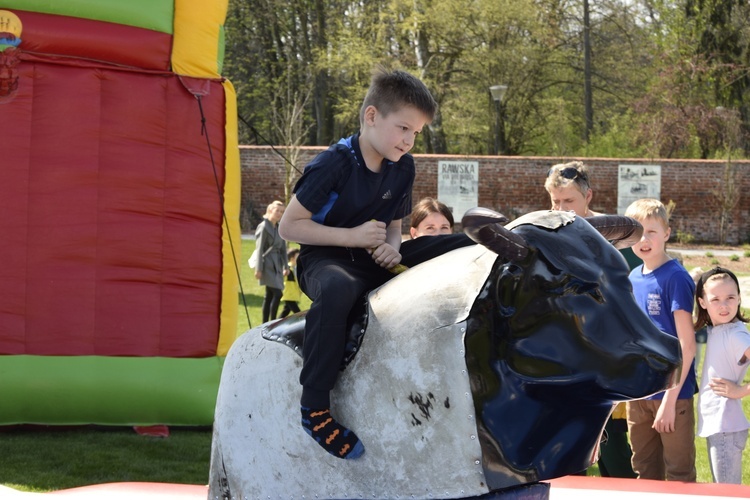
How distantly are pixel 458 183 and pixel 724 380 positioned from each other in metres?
18.6

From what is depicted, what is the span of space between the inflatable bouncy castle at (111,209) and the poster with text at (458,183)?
16.5 meters

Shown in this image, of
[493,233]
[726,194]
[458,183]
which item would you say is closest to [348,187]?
[493,233]

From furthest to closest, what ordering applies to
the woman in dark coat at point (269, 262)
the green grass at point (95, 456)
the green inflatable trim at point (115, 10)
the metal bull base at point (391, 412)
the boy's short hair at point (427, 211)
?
the woman in dark coat at point (269, 262)
the green inflatable trim at point (115, 10)
the green grass at point (95, 456)
the boy's short hair at point (427, 211)
the metal bull base at point (391, 412)

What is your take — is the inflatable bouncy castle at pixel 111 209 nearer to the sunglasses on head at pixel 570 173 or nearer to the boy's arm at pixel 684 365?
the sunglasses on head at pixel 570 173

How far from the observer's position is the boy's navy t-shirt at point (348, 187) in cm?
248

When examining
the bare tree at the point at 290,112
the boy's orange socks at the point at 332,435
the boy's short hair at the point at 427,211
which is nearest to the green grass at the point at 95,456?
the boy's short hair at the point at 427,211

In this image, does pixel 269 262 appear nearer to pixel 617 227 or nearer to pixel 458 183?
pixel 617 227

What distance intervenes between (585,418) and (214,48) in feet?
15.4

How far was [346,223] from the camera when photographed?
2562 mm

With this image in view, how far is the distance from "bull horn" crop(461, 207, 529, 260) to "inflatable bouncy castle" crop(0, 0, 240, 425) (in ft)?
13.7

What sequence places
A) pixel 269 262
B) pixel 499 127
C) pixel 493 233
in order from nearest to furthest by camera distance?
pixel 493 233, pixel 269 262, pixel 499 127

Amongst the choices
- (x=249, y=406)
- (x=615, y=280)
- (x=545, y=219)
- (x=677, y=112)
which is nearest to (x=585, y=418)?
(x=615, y=280)

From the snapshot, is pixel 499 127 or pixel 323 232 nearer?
pixel 323 232

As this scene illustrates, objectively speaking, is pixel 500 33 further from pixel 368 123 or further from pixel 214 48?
pixel 368 123
